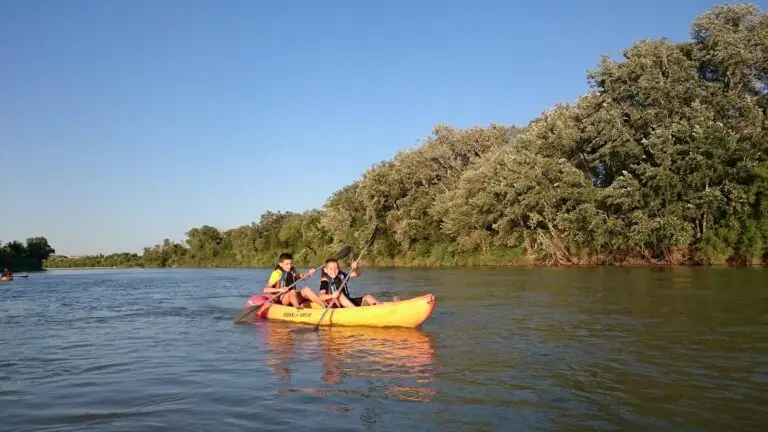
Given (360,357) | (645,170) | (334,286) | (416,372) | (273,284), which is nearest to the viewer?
(416,372)

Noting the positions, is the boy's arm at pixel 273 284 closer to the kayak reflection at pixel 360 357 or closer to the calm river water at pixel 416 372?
the calm river water at pixel 416 372

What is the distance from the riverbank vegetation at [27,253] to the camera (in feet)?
221

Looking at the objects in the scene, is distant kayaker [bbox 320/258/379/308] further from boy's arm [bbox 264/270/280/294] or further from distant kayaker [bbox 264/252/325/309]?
boy's arm [bbox 264/270/280/294]

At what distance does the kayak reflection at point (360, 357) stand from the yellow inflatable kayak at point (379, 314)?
0.14 meters

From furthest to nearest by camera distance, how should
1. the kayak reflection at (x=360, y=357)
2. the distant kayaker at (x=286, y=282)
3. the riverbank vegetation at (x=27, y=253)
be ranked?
the riverbank vegetation at (x=27, y=253), the distant kayaker at (x=286, y=282), the kayak reflection at (x=360, y=357)

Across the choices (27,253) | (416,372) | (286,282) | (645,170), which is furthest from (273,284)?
(27,253)

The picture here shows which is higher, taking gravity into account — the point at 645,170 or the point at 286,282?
the point at 645,170

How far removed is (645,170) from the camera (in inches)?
1140

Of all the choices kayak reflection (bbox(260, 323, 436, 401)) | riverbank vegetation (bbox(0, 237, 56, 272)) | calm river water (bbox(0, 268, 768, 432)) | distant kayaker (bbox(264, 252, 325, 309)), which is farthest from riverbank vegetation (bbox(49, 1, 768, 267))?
riverbank vegetation (bbox(0, 237, 56, 272))

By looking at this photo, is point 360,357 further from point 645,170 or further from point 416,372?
point 645,170

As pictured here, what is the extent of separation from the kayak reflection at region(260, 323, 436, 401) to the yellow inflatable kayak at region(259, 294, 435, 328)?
139mm

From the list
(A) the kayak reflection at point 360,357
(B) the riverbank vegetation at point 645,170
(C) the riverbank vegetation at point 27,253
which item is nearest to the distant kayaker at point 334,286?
(A) the kayak reflection at point 360,357

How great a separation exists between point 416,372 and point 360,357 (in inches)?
56.5

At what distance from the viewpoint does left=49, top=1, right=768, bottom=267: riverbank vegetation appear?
27.8 metres
